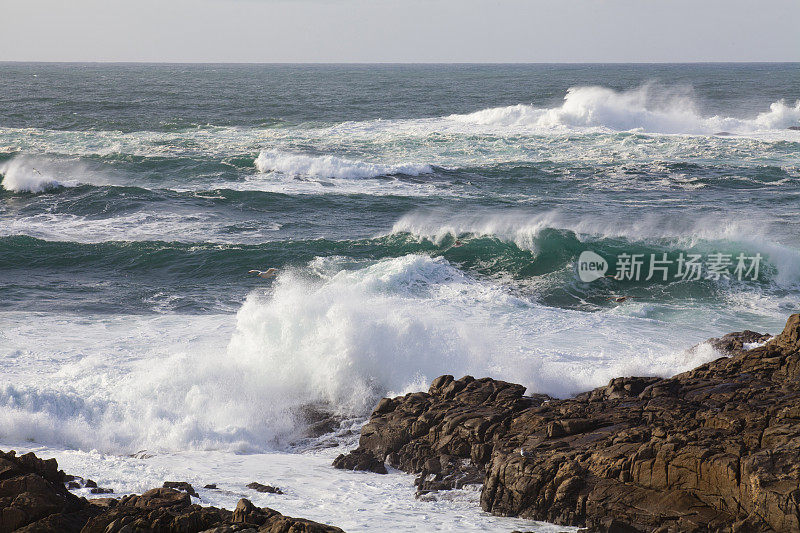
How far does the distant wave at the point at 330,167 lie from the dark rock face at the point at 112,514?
2244 centimetres

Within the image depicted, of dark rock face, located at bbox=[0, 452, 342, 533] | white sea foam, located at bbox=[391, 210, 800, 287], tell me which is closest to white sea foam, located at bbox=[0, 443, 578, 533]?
dark rock face, located at bbox=[0, 452, 342, 533]

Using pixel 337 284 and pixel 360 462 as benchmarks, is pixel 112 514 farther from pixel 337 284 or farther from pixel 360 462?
pixel 337 284

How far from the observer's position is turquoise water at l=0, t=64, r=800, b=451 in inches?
416

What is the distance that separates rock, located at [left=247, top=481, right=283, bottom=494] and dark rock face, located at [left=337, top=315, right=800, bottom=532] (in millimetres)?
1203

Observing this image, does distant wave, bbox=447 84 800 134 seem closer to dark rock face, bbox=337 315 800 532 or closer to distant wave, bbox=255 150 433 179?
distant wave, bbox=255 150 433 179

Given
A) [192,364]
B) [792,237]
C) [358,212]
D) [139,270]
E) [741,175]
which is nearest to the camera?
[192,364]

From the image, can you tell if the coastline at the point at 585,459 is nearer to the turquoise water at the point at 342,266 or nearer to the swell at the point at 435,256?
the turquoise water at the point at 342,266

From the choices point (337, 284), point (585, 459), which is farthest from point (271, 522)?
point (337, 284)

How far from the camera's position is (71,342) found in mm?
12453

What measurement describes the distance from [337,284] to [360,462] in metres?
6.73

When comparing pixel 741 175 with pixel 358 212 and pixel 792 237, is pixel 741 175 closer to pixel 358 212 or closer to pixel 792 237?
pixel 792 237


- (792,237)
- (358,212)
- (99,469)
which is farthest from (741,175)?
(99,469)

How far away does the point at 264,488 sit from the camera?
765cm

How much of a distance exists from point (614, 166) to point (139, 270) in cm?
1939
